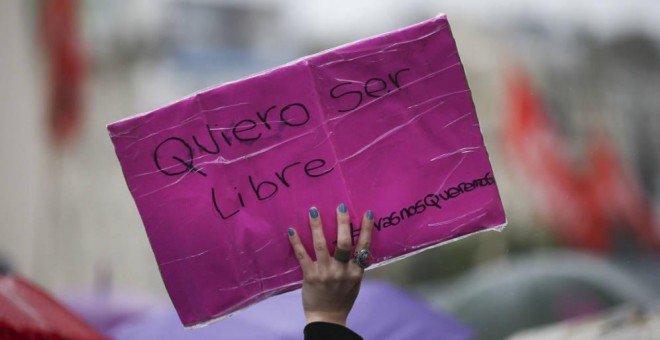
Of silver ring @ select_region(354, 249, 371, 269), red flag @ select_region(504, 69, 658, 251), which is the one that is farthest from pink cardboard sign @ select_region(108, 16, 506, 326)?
red flag @ select_region(504, 69, 658, 251)

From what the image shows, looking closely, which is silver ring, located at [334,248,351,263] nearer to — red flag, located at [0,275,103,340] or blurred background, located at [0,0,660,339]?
red flag, located at [0,275,103,340]

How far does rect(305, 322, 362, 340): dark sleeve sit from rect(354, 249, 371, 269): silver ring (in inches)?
5.8

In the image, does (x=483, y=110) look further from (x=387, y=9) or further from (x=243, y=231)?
(x=243, y=231)

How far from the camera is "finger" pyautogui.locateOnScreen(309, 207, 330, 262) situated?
195 centimetres

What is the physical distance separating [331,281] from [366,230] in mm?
193

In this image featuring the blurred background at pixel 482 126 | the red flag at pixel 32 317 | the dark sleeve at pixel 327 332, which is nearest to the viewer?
the dark sleeve at pixel 327 332

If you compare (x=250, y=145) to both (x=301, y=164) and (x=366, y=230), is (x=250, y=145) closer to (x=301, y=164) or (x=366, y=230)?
(x=301, y=164)

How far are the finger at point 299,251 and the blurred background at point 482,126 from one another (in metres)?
5.55

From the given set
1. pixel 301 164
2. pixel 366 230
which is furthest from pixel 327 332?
pixel 301 164

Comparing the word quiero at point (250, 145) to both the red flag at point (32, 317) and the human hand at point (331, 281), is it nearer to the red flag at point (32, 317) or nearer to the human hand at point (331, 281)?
the human hand at point (331, 281)

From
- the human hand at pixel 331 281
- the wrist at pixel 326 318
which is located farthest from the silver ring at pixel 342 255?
the wrist at pixel 326 318

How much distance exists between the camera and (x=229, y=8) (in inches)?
395

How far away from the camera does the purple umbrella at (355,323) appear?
3.42m

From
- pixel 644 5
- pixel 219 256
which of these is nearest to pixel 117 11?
pixel 644 5
